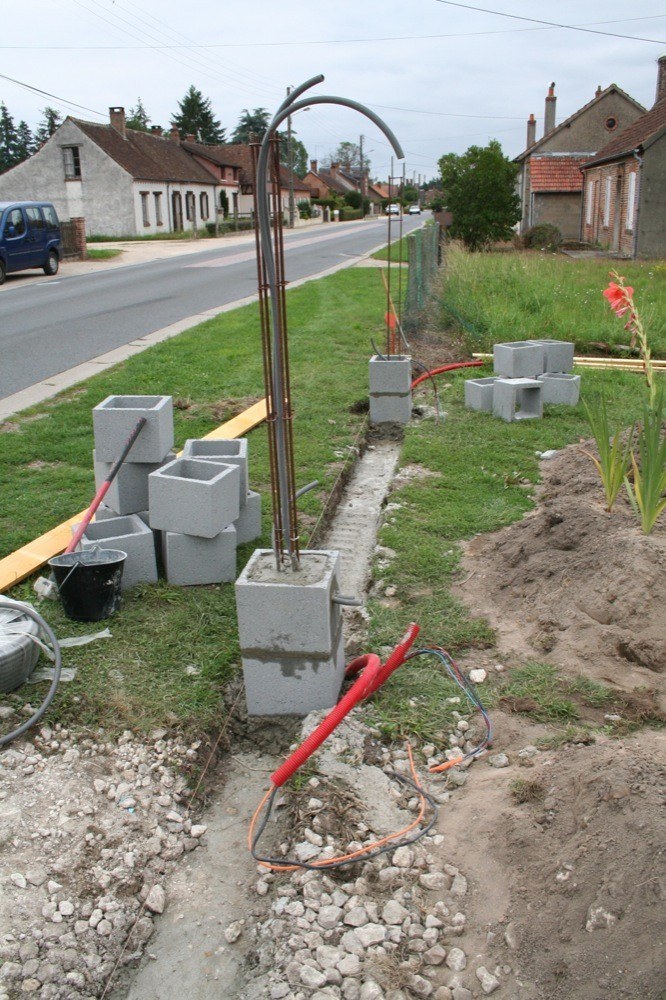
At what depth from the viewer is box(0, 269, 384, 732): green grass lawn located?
4.10 meters

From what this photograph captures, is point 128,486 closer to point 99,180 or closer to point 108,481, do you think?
point 108,481

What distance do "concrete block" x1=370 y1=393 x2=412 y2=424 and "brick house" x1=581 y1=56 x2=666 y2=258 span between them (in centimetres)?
2180

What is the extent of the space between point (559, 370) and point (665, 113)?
2345cm

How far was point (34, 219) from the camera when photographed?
927 inches

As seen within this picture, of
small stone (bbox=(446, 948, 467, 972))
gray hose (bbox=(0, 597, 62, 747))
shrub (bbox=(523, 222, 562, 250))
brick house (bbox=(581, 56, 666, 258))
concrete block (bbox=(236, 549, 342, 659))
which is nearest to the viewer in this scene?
small stone (bbox=(446, 948, 467, 972))

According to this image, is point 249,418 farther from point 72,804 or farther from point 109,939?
point 109,939

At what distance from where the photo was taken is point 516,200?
31.3 metres

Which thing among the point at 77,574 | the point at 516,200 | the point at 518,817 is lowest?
the point at 518,817

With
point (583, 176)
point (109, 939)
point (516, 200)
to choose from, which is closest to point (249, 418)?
point (109, 939)

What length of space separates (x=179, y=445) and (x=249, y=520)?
2.23 m

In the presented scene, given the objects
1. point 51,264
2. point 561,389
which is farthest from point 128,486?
point 51,264

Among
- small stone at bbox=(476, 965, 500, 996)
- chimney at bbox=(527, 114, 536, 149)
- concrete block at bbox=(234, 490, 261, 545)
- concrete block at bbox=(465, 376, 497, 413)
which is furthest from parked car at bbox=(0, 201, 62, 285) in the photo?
chimney at bbox=(527, 114, 536, 149)

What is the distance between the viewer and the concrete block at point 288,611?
3.84m

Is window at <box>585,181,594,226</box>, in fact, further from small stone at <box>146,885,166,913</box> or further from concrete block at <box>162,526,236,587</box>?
small stone at <box>146,885,166,913</box>
